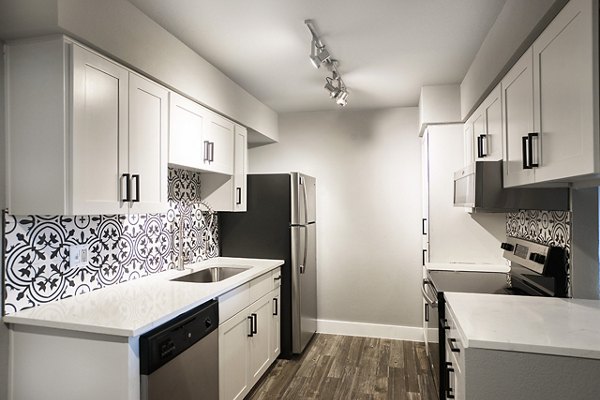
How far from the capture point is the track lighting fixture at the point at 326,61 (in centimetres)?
223

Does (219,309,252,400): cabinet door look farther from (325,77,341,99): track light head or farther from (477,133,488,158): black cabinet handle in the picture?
(477,133,488,158): black cabinet handle

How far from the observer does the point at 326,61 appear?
258 centimetres

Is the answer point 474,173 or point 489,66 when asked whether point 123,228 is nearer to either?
point 474,173

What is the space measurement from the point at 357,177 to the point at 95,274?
2.72 m

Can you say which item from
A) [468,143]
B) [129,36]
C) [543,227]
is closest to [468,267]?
[543,227]

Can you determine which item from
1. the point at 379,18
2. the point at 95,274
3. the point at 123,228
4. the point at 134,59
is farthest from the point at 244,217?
the point at 379,18

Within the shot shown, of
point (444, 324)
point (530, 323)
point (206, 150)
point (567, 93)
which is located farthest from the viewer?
point (206, 150)

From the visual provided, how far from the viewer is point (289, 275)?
3355mm

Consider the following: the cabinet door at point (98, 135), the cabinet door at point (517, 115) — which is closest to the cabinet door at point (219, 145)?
the cabinet door at point (98, 135)

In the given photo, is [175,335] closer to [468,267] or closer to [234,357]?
[234,357]

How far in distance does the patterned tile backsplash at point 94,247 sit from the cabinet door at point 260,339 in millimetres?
731

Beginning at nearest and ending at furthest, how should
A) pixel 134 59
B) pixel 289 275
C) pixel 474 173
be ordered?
pixel 134 59 → pixel 474 173 → pixel 289 275

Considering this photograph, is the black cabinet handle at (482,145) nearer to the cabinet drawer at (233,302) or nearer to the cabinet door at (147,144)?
the cabinet drawer at (233,302)

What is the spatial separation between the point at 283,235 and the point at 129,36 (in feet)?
6.57
